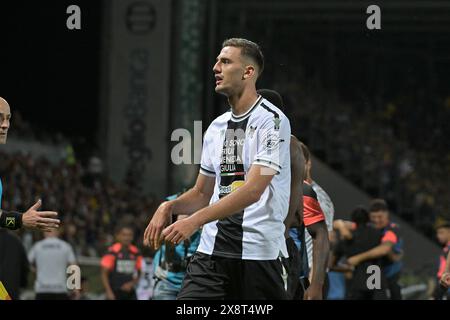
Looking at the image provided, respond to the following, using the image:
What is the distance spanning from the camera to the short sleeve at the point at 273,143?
521cm

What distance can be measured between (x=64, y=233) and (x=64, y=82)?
11.8 m

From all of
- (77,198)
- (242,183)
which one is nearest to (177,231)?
(242,183)

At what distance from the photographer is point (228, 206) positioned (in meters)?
4.98

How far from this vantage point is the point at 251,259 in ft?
17.5

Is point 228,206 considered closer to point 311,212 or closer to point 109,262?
point 311,212

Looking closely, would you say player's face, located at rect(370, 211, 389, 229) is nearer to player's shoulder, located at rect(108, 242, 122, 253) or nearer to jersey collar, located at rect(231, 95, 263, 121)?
player's shoulder, located at rect(108, 242, 122, 253)

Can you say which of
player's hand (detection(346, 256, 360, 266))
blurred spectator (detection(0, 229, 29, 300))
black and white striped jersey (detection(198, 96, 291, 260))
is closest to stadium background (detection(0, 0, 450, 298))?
blurred spectator (detection(0, 229, 29, 300))

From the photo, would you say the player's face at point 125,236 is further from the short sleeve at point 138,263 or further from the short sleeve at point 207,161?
the short sleeve at point 207,161

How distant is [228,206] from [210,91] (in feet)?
70.1

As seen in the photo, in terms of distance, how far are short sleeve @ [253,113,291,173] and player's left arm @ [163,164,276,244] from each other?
0.05m

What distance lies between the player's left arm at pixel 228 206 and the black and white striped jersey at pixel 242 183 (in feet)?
0.57

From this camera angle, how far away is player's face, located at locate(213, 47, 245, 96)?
5.41 m

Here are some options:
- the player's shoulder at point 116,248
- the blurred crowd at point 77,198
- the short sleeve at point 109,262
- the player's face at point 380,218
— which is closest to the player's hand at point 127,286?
the short sleeve at point 109,262

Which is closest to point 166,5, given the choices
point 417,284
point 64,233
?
point 64,233
